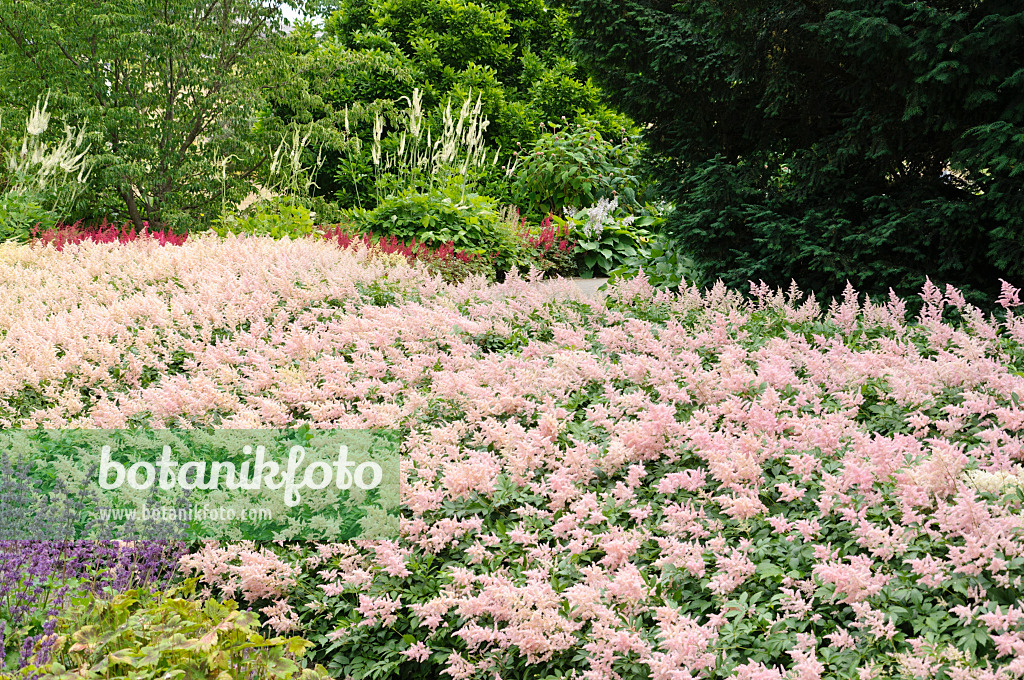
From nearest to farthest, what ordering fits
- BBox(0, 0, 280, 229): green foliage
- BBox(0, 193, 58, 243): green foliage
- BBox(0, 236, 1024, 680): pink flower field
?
BBox(0, 236, 1024, 680): pink flower field
BBox(0, 193, 58, 243): green foliage
BBox(0, 0, 280, 229): green foliage

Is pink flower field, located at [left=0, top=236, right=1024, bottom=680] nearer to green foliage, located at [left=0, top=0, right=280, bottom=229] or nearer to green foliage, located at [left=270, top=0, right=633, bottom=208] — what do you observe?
green foliage, located at [left=0, top=0, right=280, bottom=229]

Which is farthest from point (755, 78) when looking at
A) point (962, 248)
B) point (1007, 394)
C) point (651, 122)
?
point (1007, 394)

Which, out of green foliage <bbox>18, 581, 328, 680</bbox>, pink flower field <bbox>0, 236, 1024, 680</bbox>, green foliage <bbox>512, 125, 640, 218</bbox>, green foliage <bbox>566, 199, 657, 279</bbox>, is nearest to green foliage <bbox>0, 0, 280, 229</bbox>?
green foliage <bbox>512, 125, 640, 218</bbox>

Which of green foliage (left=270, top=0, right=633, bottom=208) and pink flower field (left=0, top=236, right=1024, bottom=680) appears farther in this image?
green foliage (left=270, top=0, right=633, bottom=208)

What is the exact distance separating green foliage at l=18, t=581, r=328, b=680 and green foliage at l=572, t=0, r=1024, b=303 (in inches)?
154

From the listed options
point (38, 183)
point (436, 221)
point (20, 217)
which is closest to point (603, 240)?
point (436, 221)

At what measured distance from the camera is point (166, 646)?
2.31 m

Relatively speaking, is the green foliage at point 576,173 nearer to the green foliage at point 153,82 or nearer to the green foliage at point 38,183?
the green foliage at point 153,82

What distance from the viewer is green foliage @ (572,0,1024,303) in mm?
4457

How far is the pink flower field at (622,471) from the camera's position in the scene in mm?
2254

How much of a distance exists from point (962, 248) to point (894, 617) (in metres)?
3.34

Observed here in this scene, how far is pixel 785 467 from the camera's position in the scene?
298cm

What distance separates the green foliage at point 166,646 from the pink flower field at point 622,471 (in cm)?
27

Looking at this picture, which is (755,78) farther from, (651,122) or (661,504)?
(661,504)
